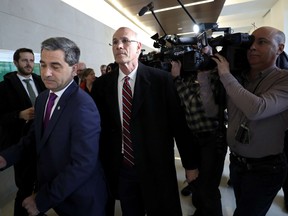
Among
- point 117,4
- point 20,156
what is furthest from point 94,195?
point 117,4

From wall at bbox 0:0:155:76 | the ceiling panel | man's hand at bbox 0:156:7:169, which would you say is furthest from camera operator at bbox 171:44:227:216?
the ceiling panel

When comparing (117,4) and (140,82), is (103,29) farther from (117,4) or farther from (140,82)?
(140,82)

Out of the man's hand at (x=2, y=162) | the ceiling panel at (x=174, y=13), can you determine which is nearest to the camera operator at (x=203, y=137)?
the man's hand at (x=2, y=162)

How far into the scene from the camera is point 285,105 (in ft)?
3.68

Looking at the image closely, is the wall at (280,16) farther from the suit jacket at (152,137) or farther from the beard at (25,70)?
the beard at (25,70)

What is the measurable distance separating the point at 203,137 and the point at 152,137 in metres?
0.64

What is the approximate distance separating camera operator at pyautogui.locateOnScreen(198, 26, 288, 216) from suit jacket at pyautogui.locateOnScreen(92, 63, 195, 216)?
12.3 inches

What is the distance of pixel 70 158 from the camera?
1.09 m

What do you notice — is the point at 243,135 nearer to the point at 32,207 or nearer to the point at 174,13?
the point at 32,207

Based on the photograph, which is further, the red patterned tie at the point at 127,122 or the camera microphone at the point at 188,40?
the camera microphone at the point at 188,40

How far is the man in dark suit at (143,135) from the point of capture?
4.23 feet

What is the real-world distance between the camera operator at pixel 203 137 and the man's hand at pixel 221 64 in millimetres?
416

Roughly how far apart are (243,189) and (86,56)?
4.11m

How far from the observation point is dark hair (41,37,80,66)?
3.61ft
